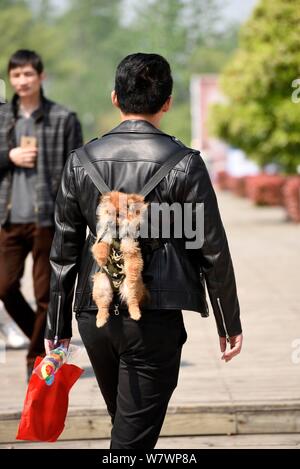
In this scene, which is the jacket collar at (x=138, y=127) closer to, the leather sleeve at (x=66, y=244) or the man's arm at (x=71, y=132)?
the leather sleeve at (x=66, y=244)

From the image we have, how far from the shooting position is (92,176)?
166 inches

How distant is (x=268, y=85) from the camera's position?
2570 cm

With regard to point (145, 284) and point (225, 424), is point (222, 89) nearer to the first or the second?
point (225, 424)

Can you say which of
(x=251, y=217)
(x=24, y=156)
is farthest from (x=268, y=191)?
(x=24, y=156)

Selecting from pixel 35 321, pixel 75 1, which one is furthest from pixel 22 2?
pixel 35 321

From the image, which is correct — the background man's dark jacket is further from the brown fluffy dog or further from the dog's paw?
the dog's paw

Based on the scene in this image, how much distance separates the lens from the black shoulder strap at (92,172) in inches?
165

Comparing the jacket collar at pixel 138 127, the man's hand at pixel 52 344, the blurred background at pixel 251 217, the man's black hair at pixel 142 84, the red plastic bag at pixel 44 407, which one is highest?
the man's black hair at pixel 142 84

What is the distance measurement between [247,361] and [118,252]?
12.7ft

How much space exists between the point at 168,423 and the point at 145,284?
7.48 ft

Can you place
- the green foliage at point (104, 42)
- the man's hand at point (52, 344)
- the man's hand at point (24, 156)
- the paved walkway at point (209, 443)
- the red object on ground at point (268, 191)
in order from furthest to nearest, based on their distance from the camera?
the green foliage at point (104, 42)
the red object on ground at point (268, 191)
the man's hand at point (24, 156)
the paved walkway at point (209, 443)
the man's hand at point (52, 344)

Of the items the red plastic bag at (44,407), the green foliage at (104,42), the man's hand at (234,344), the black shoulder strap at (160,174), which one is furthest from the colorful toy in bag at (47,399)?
the green foliage at (104,42)

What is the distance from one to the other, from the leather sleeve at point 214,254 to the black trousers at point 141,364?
168mm

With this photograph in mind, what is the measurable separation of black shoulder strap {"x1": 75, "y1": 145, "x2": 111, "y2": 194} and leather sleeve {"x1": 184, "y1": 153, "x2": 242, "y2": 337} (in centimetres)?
29
